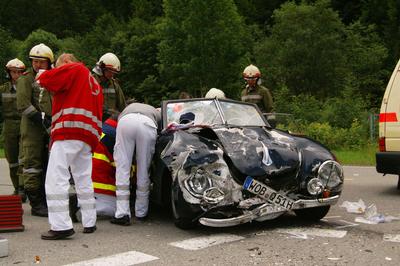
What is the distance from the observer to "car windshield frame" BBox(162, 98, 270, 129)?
7.03 metres

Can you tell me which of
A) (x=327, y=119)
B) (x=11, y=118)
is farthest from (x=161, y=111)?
(x=327, y=119)

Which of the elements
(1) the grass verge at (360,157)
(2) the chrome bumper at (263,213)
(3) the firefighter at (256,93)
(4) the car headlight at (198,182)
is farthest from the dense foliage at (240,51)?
(4) the car headlight at (198,182)

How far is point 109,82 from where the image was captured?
819cm

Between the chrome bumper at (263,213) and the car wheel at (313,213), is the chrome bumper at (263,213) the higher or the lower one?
the higher one

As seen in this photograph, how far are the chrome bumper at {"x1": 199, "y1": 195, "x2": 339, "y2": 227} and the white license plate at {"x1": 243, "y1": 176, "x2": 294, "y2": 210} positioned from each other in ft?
A: 0.15

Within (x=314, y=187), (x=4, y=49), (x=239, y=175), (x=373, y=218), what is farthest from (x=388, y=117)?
(x=4, y=49)

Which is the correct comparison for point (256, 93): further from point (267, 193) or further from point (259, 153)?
point (267, 193)

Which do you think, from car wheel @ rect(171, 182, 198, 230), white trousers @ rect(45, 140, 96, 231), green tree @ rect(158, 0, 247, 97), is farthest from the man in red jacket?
green tree @ rect(158, 0, 247, 97)

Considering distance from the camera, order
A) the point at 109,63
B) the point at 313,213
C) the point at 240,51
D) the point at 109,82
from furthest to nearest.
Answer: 1. the point at 240,51
2. the point at 109,82
3. the point at 109,63
4. the point at 313,213

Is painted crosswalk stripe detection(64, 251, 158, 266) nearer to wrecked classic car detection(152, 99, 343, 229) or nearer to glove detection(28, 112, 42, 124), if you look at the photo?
wrecked classic car detection(152, 99, 343, 229)

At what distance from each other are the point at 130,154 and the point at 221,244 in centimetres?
174

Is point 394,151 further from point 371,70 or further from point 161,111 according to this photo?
point 371,70

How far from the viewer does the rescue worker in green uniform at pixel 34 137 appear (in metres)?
7.13

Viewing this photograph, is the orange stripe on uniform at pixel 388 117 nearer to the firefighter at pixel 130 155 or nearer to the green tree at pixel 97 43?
the firefighter at pixel 130 155
